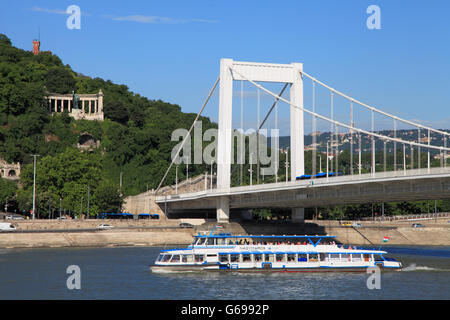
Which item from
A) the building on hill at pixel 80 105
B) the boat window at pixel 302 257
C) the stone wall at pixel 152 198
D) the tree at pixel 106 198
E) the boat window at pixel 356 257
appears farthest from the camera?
the building on hill at pixel 80 105

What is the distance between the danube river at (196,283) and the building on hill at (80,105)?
93697 millimetres

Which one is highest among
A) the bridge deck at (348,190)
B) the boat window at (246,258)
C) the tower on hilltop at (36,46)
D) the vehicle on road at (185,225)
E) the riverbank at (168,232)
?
the tower on hilltop at (36,46)

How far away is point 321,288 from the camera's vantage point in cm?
4528

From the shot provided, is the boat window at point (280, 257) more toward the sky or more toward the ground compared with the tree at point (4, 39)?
more toward the ground

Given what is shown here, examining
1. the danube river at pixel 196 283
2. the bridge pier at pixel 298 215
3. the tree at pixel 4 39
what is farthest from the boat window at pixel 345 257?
the tree at pixel 4 39

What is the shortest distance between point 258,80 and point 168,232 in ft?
68.5

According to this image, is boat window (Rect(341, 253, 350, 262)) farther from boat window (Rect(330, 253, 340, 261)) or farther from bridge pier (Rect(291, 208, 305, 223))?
bridge pier (Rect(291, 208, 305, 223))

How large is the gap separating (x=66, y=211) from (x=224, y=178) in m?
38.0

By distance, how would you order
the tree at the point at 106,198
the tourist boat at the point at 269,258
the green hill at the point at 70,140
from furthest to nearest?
the green hill at the point at 70,140 → the tree at the point at 106,198 → the tourist boat at the point at 269,258

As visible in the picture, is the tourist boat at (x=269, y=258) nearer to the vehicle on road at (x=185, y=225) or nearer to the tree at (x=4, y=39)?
the vehicle on road at (x=185, y=225)

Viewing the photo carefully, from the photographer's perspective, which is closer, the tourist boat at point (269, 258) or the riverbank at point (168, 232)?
the tourist boat at point (269, 258)

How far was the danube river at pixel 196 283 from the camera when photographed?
138ft

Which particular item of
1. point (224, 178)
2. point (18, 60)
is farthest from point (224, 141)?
point (18, 60)
